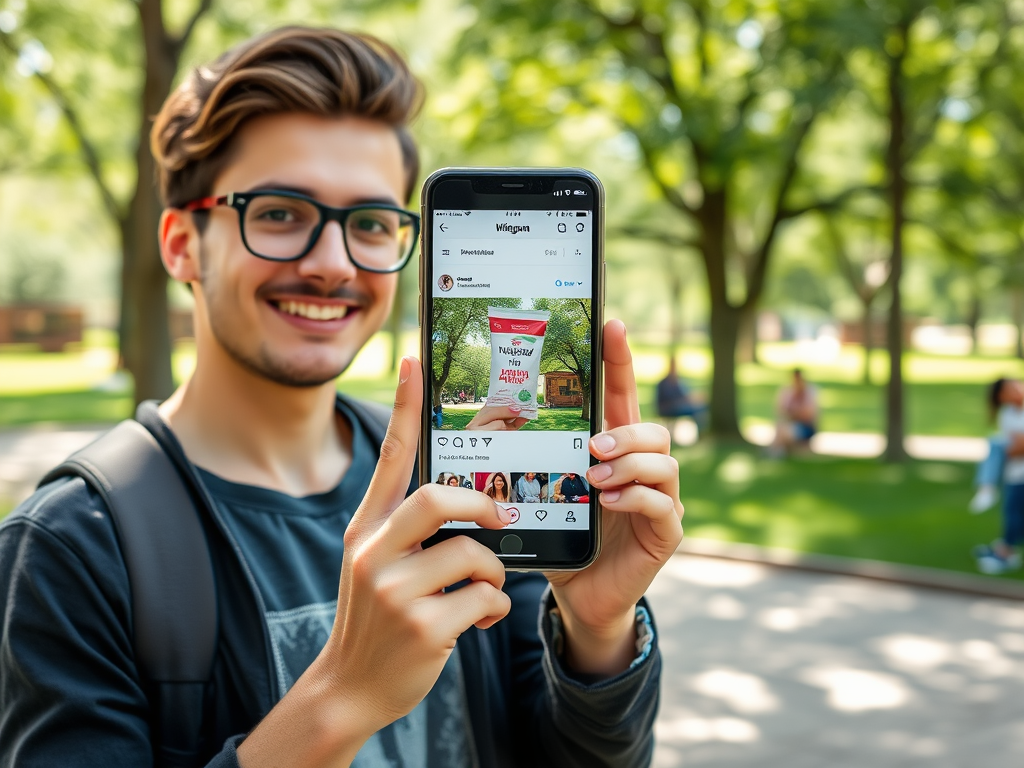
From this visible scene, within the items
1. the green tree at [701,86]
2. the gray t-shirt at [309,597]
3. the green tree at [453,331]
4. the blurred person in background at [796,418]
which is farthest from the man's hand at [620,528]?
the blurred person in background at [796,418]

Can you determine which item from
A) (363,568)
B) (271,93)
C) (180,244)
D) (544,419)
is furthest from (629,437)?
(180,244)

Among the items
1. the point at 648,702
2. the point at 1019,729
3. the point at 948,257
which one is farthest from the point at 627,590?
the point at 948,257

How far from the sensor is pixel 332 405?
2318 mm

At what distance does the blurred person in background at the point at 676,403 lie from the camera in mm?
20594

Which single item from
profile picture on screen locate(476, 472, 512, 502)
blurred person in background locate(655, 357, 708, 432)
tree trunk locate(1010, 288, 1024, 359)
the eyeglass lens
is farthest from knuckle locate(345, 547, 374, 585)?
tree trunk locate(1010, 288, 1024, 359)

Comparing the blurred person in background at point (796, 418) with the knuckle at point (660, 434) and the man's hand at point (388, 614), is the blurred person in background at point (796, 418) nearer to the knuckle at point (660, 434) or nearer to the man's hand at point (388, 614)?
the knuckle at point (660, 434)

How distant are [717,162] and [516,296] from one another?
48.2ft

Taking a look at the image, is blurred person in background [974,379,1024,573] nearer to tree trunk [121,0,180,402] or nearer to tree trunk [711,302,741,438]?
tree trunk [121,0,180,402]

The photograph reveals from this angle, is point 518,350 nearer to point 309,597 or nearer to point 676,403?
point 309,597

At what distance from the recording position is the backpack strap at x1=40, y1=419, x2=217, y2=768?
1.68m

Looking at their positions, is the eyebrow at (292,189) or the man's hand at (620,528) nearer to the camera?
the man's hand at (620,528)

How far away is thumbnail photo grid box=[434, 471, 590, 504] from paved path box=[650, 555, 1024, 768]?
454 cm

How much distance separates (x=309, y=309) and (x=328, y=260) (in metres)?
0.11

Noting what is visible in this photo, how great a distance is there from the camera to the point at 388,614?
1.43 m
